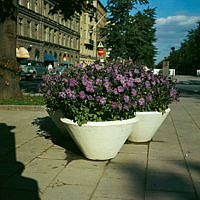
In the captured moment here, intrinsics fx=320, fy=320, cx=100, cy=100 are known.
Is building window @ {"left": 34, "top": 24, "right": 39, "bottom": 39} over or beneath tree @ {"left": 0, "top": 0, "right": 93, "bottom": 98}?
over

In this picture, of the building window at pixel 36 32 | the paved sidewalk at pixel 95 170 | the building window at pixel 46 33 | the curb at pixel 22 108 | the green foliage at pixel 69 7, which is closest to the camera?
the paved sidewalk at pixel 95 170

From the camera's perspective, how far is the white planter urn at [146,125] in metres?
5.74

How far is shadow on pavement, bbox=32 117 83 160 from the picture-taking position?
525cm

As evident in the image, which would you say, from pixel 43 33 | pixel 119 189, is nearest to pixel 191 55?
pixel 43 33

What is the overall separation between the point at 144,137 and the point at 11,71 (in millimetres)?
7141

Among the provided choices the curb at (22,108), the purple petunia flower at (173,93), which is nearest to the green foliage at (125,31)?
the curb at (22,108)

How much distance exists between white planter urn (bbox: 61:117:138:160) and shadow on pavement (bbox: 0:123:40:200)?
894 mm

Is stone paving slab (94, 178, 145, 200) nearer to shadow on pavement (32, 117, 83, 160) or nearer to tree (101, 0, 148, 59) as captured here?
shadow on pavement (32, 117, 83, 160)

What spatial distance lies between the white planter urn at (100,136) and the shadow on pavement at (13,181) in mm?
894

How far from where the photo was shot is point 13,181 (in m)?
3.86

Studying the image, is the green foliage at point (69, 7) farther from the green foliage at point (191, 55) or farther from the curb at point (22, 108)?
the green foliage at point (191, 55)

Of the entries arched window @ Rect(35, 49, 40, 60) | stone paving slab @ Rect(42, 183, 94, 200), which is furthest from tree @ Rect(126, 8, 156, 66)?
arched window @ Rect(35, 49, 40, 60)

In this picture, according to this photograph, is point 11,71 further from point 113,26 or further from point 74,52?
point 74,52

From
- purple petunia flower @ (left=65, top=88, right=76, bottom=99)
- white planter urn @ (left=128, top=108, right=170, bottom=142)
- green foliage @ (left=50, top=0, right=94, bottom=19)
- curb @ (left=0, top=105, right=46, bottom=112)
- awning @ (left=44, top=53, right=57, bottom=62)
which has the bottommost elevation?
curb @ (left=0, top=105, right=46, bottom=112)
